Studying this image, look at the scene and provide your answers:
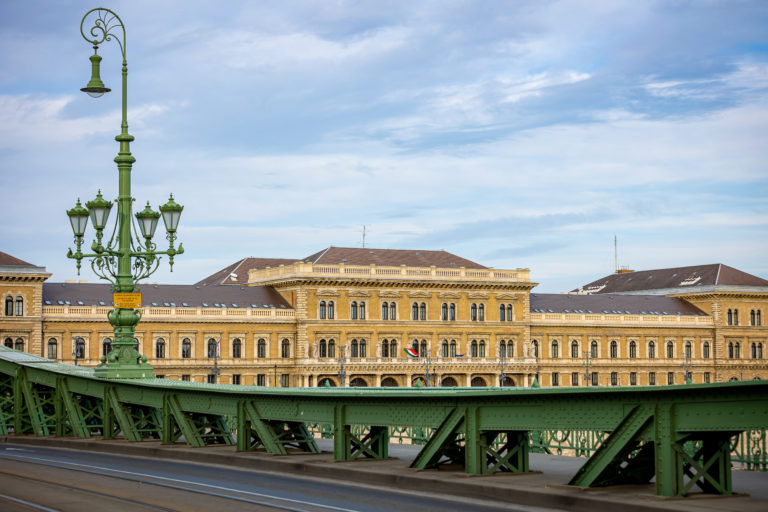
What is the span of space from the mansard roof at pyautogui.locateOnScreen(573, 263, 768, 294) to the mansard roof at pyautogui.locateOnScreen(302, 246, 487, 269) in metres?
28.3

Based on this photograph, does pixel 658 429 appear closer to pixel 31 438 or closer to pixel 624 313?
pixel 31 438

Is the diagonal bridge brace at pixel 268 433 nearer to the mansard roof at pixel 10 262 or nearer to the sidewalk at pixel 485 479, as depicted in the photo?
the sidewalk at pixel 485 479

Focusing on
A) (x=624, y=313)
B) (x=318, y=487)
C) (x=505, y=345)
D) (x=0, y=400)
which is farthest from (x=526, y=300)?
(x=318, y=487)

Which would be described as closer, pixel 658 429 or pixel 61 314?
pixel 658 429

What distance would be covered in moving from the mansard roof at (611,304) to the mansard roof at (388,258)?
31.2 ft

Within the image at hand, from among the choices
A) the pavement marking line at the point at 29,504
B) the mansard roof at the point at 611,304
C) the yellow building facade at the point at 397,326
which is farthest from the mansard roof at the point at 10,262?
the pavement marking line at the point at 29,504

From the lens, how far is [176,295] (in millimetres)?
105938

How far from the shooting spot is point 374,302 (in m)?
110

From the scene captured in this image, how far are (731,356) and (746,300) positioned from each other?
6.26 m

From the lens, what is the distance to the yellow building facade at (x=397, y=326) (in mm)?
101500

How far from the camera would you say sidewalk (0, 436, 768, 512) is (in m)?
17.1

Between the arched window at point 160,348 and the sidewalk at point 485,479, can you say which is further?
the arched window at point 160,348

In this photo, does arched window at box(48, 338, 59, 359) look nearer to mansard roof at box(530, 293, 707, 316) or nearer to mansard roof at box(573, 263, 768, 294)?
mansard roof at box(530, 293, 707, 316)

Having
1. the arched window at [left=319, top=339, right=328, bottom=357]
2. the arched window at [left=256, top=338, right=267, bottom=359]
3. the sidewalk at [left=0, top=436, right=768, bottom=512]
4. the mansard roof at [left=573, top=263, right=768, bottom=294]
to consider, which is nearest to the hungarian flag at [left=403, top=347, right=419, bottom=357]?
the arched window at [left=319, top=339, right=328, bottom=357]
